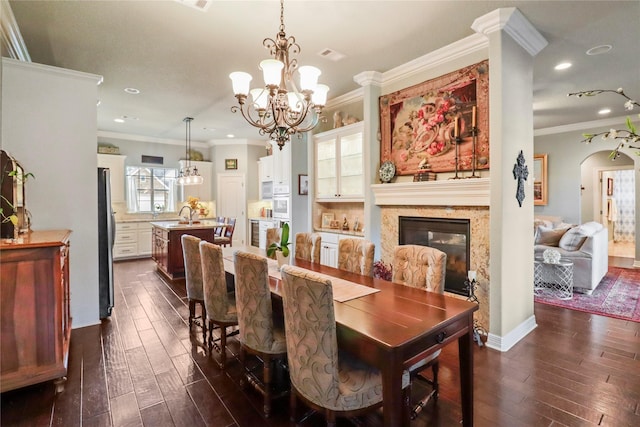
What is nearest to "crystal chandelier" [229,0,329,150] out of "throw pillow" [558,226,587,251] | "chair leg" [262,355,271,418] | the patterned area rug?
"chair leg" [262,355,271,418]

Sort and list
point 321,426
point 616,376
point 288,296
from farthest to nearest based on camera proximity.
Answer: point 616,376 < point 321,426 < point 288,296

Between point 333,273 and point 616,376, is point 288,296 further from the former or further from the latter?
point 616,376

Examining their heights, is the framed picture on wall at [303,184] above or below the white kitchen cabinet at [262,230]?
above

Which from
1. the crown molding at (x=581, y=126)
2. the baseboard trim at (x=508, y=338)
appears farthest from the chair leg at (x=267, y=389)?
the crown molding at (x=581, y=126)

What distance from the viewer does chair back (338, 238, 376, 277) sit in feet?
9.09

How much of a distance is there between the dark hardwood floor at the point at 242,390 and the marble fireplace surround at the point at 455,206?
720 mm

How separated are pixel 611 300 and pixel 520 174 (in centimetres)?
271

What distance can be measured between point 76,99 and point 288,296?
10.7ft

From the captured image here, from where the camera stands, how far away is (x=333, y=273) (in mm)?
2639

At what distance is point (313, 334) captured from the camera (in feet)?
4.97

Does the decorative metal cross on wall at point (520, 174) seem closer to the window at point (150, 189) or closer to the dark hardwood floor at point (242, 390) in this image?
the dark hardwood floor at point (242, 390)

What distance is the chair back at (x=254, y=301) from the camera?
1932 mm

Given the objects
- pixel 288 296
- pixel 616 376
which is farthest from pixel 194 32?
pixel 616 376

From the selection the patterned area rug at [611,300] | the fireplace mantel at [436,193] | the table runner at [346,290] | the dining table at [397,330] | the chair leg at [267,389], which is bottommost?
the patterned area rug at [611,300]
